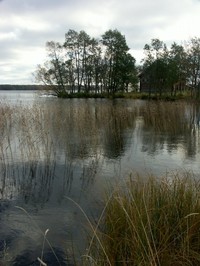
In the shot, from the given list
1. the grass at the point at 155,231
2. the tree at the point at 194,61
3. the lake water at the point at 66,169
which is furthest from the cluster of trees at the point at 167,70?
the grass at the point at 155,231

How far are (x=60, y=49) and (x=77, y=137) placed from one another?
58.0 meters

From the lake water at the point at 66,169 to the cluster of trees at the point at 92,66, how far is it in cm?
5041

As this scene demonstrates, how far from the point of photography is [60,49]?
67.1m

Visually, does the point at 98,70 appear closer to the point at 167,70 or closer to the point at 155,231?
the point at 167,70

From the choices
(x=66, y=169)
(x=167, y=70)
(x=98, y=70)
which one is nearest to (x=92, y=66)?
(x=98, y=70)

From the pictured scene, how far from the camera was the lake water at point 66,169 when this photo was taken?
4625mm

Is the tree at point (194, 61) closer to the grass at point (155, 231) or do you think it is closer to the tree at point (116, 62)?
the tree at point (116, 62)

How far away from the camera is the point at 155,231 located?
3.69 m

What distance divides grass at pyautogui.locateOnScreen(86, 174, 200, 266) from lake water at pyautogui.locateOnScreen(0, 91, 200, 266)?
26.7 inches

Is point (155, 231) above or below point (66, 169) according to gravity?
above

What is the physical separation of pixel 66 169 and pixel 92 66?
202 ft

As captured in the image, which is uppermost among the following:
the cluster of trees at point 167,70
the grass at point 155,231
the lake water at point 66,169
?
the cluster of trees at point 167,70

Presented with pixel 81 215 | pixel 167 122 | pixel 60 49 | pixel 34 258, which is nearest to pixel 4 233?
pixel 34 258

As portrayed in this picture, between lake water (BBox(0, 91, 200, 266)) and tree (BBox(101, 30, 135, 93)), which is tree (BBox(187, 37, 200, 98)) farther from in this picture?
lake water (BBox(0, 91, 200, 266))
